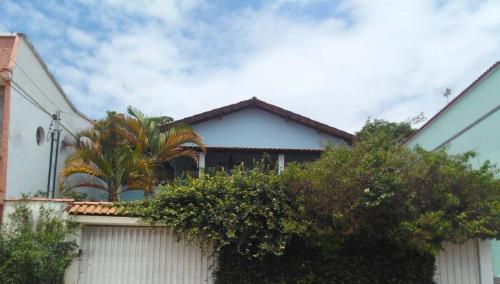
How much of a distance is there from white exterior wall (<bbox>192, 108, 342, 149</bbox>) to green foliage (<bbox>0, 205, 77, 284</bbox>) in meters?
8.95

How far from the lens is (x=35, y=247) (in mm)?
9758

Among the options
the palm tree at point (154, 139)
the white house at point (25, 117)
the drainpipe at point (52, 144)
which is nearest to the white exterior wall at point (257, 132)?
the palm tree at point (154, 139)

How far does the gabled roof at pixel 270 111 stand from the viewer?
60.4ft

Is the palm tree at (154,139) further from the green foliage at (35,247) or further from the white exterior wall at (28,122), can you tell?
the green foliage at (35,247)

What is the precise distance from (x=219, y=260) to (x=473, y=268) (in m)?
5.23

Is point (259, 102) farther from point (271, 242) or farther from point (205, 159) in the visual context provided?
point (271, 242)

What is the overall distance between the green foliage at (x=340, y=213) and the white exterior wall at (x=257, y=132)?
27.7ft

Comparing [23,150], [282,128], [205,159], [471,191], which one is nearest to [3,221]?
[23,150]

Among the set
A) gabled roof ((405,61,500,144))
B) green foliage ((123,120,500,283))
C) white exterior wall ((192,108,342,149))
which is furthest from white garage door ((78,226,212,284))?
gabled roof ((405,61,500,144))

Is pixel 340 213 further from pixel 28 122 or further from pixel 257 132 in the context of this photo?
pixel 257 132

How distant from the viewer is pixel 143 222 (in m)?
10.3

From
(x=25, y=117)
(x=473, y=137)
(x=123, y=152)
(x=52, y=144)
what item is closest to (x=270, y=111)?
(x=123, y=152)

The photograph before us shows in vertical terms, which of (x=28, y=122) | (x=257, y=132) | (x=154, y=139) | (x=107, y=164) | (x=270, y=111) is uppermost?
(x=270, y=111)

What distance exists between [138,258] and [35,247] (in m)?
2.07
